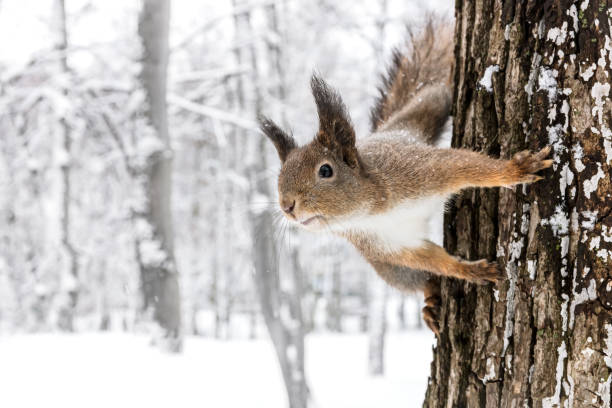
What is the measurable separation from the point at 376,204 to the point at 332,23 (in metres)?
6.96

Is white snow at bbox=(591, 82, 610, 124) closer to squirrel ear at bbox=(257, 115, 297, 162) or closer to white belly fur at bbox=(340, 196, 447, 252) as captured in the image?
white belly fur at bbox=(340, 196, 447, 252)

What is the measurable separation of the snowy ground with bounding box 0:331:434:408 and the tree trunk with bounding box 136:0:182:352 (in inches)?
14.2

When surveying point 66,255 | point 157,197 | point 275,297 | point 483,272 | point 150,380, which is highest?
point 157,197

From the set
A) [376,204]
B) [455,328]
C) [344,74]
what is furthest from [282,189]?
[344,74]

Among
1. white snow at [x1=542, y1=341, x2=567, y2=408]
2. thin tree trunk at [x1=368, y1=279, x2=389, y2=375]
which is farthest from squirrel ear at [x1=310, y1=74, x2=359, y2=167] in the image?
thin tree trunk at [x1=368, y1=279, x2=389, y2=375]

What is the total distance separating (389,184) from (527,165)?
0.46 meters

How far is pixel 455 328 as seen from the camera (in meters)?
1.32

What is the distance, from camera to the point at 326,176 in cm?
150

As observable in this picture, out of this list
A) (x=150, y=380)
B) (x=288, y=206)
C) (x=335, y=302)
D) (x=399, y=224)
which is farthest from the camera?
(x=335, y=302)

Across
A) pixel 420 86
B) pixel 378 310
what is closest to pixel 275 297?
pixel 378 310

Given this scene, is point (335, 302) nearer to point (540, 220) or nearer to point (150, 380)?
point (150, 380)

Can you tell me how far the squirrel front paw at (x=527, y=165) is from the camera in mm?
1108

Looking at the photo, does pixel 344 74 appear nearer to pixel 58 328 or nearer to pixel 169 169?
pixel 169 169

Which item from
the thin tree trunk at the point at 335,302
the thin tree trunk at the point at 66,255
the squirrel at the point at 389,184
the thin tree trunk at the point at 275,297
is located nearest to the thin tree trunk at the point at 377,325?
the thin tree trunk at the point at 275,297
